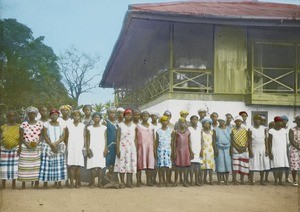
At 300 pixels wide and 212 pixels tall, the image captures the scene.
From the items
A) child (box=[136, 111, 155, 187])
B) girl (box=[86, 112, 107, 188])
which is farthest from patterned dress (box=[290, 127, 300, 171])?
girl (box=[86, 112, 107, 188])

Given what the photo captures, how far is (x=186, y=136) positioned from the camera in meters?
6.91

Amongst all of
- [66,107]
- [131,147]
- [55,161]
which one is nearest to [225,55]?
[131,147]

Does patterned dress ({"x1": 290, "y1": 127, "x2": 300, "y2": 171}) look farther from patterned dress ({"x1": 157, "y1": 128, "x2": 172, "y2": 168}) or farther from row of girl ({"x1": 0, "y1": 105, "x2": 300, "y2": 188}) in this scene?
patterned dress ({"x1": 157, "y1": 128, "x2": 172, "y2": 168})

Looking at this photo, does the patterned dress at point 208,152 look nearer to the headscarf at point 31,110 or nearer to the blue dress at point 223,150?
the blue dress at point 223,150

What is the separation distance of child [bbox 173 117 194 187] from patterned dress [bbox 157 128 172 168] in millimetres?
105

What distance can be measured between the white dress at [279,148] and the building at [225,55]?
4.82ft

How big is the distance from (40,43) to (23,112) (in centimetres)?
127

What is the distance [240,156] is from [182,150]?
112 centimetres

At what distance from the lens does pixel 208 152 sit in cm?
712

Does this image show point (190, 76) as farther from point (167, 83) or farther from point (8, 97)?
point (8, 97)

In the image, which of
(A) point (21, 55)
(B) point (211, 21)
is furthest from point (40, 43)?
(B) point (211, 21)

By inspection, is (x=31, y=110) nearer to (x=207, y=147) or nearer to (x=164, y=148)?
(x=164, y=148)

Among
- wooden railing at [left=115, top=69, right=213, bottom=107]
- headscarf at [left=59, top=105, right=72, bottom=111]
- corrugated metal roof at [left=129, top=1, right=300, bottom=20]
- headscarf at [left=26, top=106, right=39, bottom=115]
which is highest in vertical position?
corrugated metal roof at [left=129, top=1, right=300, bottom=20]

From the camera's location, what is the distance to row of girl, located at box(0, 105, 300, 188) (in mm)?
6191
